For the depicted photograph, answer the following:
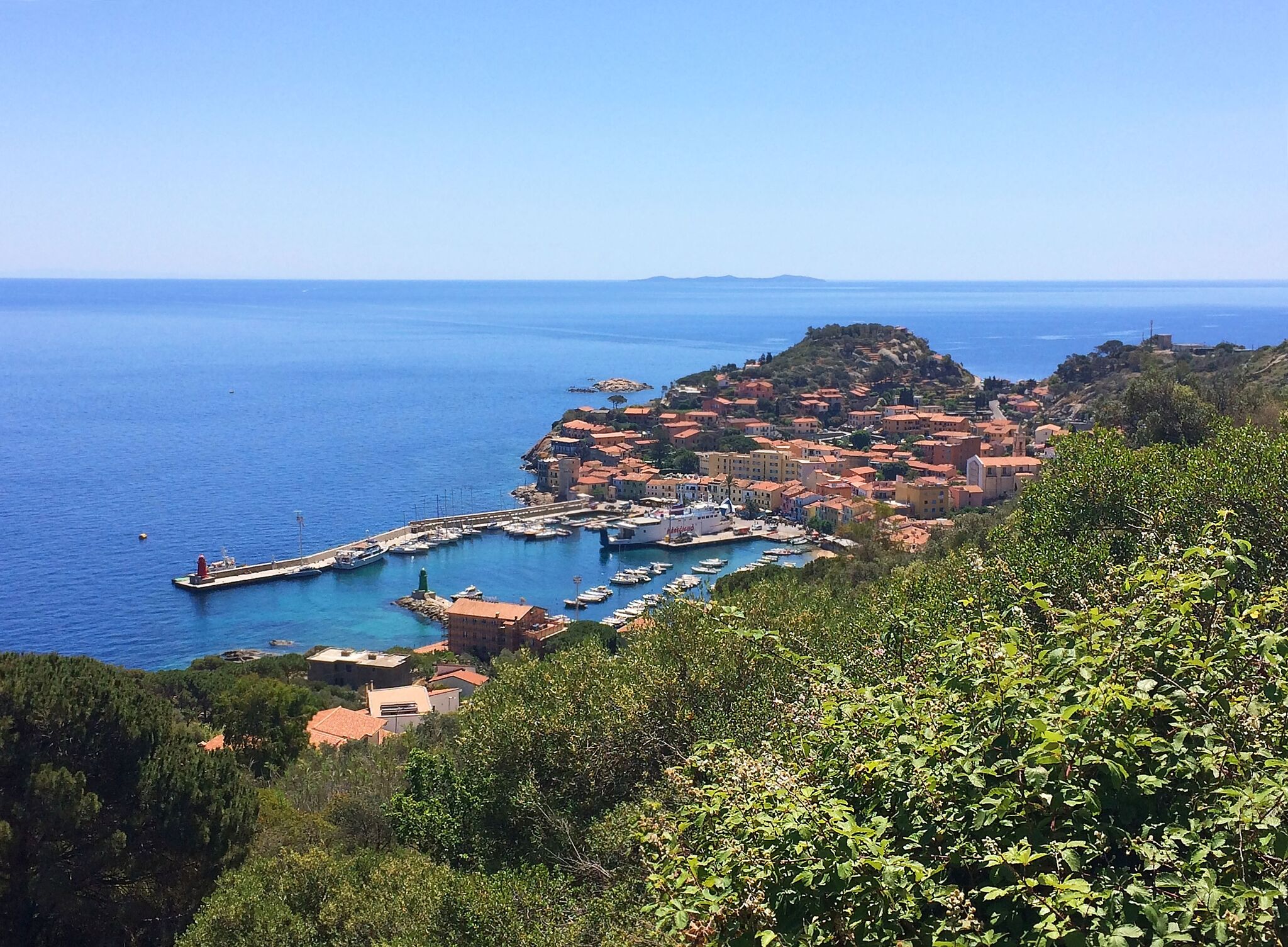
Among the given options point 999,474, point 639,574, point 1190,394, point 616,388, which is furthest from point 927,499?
point 616,388

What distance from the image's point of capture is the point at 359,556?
112ft

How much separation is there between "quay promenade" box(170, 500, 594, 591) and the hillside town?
2288 mm

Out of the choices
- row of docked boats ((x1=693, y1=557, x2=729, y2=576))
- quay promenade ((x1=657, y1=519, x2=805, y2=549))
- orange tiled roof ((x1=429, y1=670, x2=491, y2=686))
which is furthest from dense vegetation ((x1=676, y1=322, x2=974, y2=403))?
orange tiled roof ((x1=429, y1=670, x2=491, y2=686))

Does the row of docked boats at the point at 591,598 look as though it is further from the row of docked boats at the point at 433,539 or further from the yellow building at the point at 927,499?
the yellow building at the point at 927,499

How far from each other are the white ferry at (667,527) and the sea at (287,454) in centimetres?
111

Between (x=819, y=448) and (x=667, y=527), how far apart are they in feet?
42.4

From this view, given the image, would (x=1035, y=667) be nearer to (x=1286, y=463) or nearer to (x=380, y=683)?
(x=1286, y=463)

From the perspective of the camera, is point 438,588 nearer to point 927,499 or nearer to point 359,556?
point 359,556

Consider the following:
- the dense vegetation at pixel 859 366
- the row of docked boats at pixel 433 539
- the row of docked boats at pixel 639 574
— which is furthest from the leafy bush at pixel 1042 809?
the dense vegetation at pixel 859 366

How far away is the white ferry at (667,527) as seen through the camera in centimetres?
3778

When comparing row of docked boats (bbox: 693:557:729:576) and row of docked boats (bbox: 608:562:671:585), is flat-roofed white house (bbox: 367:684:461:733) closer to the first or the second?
row of docked boats (bbox: 608:562:671:585)

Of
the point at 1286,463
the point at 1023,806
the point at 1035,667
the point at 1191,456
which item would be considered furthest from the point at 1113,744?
the point at 1191,456

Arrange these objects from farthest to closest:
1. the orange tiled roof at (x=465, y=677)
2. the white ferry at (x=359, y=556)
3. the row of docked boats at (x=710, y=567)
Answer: the row of docked boats at (x=710, y=567), the white ferry at (x=359, y=556), the orange tiled roof at (x=465, y=677)

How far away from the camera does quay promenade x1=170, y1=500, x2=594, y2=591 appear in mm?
31328
